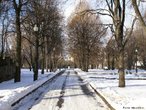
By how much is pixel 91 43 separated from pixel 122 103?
56.5 metres

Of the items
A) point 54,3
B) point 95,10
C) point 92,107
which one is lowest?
point 92,107

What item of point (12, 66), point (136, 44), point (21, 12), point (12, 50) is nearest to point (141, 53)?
point (136, 44)

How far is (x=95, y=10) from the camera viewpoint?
25688 mm

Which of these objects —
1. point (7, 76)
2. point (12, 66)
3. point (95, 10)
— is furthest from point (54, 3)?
point (95, 10)

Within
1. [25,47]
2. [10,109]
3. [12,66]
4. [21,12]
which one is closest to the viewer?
[10,109]

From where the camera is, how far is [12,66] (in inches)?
1565

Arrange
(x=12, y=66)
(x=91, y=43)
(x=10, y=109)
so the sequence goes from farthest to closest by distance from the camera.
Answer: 1. (x=91, y=43)
2. (x=12, y=66)
3. (x=10, y=109)

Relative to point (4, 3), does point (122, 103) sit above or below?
below

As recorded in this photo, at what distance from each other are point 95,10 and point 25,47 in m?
60.3

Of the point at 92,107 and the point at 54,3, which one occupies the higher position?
the point at 54,3

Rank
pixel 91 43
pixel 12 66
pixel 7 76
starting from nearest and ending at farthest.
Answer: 1. pixel 7 76
2. pixel 12 66
3. pixel 91 43

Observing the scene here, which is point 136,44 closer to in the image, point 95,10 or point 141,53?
point 141,53

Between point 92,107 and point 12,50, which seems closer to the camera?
point 92,107

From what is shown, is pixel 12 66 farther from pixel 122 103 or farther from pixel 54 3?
pixel 122 103
